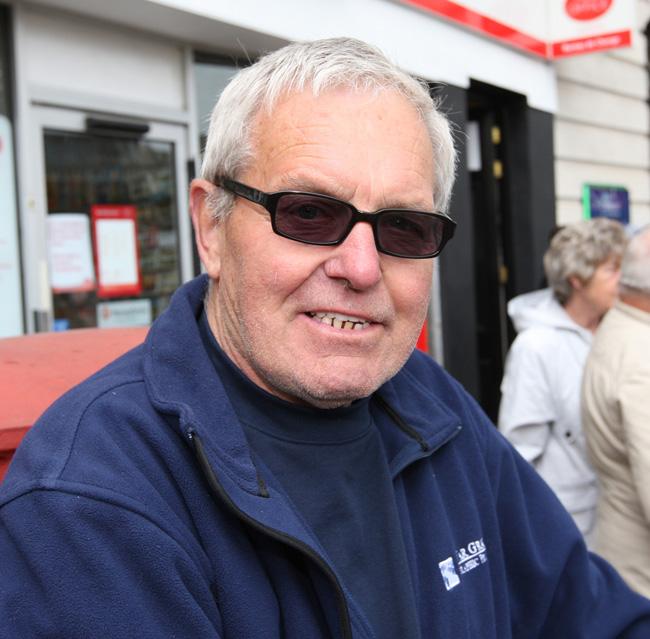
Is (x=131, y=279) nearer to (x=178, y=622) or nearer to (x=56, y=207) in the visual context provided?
(x=56, y=207)

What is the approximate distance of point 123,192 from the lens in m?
4.62

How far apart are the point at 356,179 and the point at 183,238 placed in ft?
12.1

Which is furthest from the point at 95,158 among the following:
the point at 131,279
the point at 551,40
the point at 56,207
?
the point at 551,40

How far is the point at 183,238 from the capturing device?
490 centimetres

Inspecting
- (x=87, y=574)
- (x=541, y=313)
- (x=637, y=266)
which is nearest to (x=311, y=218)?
(x=87, y=574)

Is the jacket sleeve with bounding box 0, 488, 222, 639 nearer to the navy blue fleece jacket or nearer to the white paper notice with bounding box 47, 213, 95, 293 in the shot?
the navy blue fleece jacket

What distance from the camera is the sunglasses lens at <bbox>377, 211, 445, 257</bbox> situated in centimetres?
139

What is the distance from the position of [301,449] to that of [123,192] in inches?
142

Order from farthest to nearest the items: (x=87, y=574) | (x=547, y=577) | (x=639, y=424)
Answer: (x=639, y=424) → (x=547, y=577) → (x=87, y=574)

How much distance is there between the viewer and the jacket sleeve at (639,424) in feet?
7.88

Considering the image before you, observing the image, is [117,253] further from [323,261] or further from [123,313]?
[323,261]

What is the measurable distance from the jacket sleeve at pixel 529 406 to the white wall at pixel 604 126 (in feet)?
14.0

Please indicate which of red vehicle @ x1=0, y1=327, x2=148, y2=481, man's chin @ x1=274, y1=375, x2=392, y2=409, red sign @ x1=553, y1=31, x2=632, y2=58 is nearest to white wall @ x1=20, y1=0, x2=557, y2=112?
red sign @ x1=553, y1=31, x2=632, y2=58

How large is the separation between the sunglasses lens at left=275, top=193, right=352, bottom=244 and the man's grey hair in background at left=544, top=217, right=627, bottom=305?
269 centimetres
